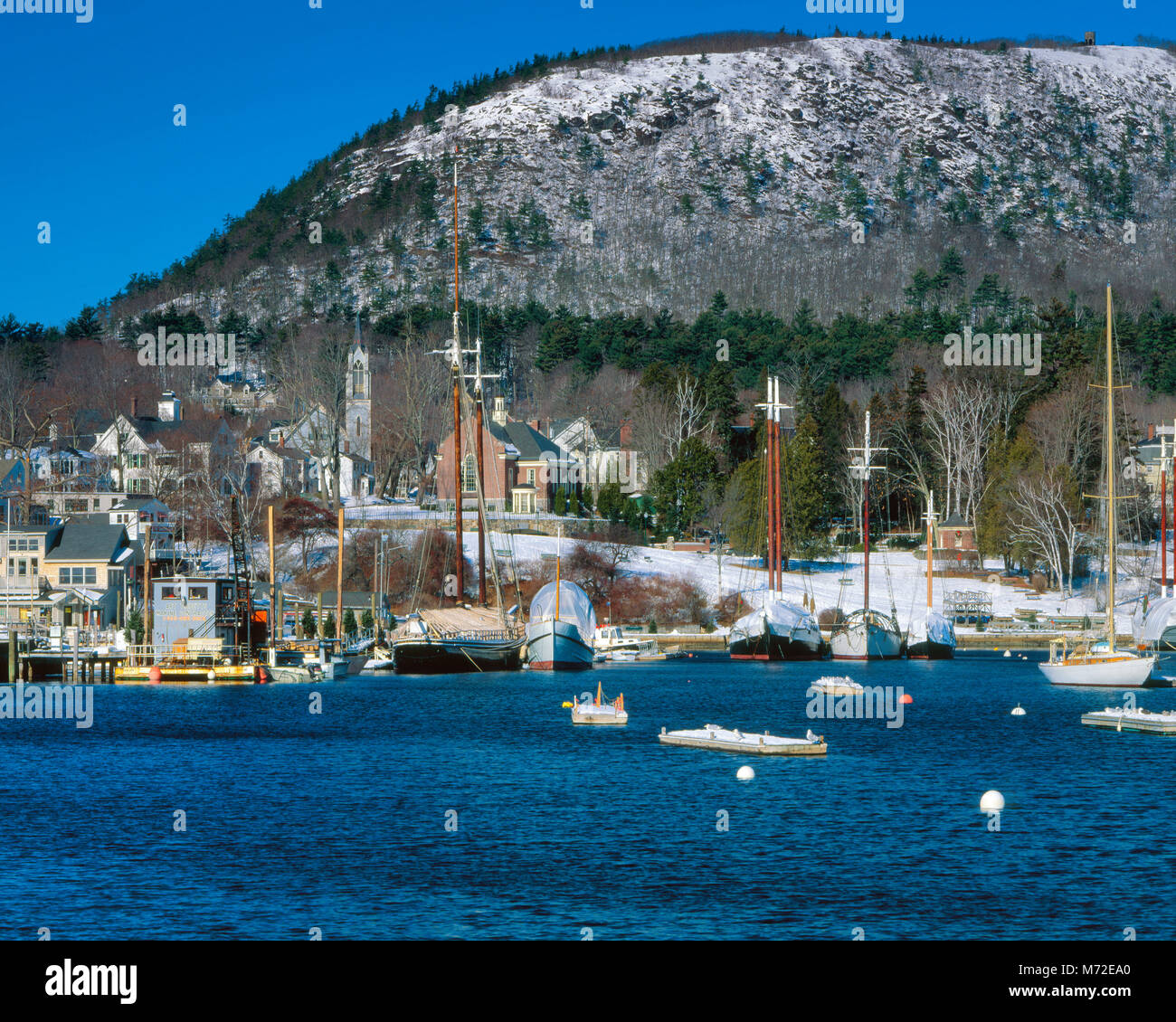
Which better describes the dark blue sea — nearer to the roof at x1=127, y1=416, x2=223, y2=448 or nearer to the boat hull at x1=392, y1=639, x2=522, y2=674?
the boat hull at x1=392, y1=639, x2=522, y2=674

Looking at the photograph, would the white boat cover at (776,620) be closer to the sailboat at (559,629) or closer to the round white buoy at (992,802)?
the sailboat at (559,629)

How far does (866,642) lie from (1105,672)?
797 inches

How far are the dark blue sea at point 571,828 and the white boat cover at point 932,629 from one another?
23898 millimetres

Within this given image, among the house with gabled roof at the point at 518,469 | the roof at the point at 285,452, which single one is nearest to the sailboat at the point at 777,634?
the house with gabled roof at the point at 518,469

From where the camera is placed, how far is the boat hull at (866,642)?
8450cm

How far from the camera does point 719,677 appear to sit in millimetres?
74312

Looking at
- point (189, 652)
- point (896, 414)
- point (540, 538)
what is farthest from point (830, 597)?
point (189, 652)

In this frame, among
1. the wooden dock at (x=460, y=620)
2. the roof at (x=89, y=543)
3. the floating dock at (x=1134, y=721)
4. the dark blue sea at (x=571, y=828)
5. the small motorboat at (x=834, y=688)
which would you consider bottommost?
the dark blue sea at (x=571, y=828)

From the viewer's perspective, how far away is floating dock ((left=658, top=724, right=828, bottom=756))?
154ft

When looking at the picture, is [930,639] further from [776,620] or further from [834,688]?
[834,688]

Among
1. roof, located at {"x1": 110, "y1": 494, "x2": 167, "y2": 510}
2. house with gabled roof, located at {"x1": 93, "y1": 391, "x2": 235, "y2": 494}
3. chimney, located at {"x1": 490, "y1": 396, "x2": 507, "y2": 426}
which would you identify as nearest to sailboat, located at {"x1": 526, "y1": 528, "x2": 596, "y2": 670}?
roof, located at {"x1": 110, "y1": 494, "x2": 167, "y2": 510}

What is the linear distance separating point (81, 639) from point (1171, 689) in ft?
180

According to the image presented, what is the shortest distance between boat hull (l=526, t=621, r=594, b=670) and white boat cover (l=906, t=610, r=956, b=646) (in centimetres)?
1948

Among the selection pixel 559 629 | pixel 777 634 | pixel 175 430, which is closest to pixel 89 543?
pixel 559 629
